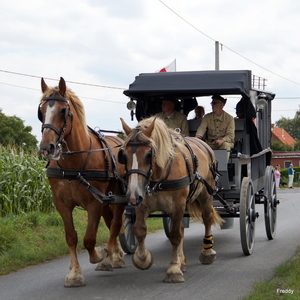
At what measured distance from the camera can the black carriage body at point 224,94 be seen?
8008 mm

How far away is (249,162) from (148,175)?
336 cm

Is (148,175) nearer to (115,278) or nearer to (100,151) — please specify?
(100,151)

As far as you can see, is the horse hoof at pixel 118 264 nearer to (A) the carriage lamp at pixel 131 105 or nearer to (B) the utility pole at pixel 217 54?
(A) the carriage lamp at pixel 131 105

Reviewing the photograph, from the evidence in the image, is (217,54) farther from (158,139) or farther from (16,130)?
(158,139)

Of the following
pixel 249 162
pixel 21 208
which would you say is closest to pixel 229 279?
pixel 249 162

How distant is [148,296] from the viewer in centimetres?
549

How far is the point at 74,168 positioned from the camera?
598 centimetres

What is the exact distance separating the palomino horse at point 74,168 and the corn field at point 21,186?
425cm

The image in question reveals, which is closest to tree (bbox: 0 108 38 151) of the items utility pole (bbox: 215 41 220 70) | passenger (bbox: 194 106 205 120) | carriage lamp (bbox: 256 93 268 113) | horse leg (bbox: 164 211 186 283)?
utility pole (bbox: 215 41 220 70)

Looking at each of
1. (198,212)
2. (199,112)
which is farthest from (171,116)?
(198,212)

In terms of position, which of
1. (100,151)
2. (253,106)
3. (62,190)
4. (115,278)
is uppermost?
(253,106)

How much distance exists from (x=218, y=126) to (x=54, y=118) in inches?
140

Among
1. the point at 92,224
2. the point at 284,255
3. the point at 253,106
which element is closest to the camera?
the point at 92,224

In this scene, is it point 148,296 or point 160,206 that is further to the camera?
point 160,206
